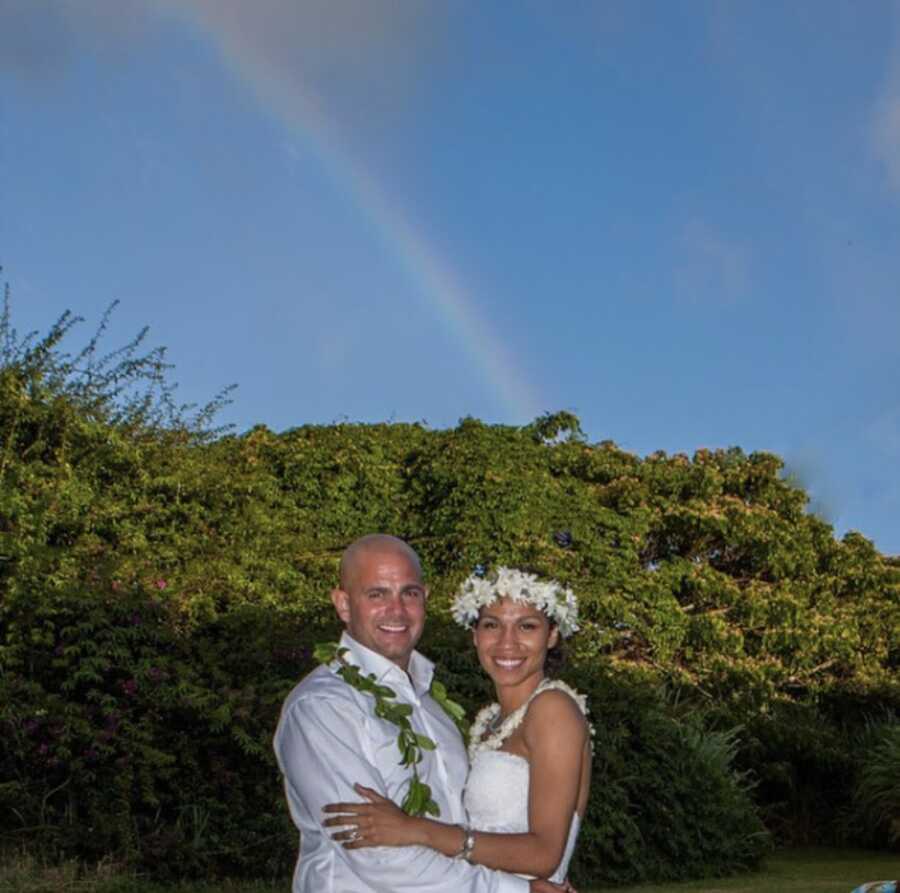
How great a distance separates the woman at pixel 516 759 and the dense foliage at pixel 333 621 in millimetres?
6406

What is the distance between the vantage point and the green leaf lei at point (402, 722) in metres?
3.69

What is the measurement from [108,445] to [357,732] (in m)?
11.7

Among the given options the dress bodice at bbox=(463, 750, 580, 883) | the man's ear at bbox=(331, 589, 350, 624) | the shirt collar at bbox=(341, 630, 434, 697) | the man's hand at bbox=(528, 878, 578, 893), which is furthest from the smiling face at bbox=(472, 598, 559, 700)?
the man's hand at bbox=(528, 878, 578, 893)

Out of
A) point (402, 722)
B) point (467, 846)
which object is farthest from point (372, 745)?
point (467, 846)

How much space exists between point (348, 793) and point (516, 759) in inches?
36.4

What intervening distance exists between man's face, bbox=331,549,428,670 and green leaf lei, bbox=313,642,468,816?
112 mm

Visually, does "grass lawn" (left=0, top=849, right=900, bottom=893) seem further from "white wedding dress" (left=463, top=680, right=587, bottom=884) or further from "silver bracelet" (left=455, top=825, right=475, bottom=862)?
"silver bracelet" (left=455, top=825, right=475, bottom=862)

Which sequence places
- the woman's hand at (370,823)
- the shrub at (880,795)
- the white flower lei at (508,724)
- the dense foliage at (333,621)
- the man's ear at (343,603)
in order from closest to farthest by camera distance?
the woman's hand at (370,823) → the man's ear at (343,603) → the white flower lei at (508,724) → the dense foliage at (333,621) → the shrub at (880,795)

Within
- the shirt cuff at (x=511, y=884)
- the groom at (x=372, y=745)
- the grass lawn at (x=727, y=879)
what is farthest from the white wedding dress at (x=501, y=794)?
the grass lawn at (x=727, y=879)

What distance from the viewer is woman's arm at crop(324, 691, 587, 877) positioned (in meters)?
3.51

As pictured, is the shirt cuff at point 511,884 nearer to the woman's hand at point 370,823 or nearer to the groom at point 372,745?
the groom at point 372,745

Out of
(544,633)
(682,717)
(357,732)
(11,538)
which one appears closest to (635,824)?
(682,717)

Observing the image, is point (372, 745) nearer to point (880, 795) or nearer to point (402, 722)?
point (402, 722)

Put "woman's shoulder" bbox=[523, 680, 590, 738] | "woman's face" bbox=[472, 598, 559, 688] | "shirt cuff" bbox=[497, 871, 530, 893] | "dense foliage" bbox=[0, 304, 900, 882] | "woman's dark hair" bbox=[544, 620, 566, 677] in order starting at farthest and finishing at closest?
1. "dense foliage" bbox=[0, 304, 900, 882]
2. "woman's dark hair" bbox=[544, 620, 566, 677]
3. "woman's face" bbox=[472, 598, 559, 688]
4. "woman's shoulder" bbox=[523, 680, 590, 738]
5. "shirt cuff" bbox=[497, 871, 530, 893]
